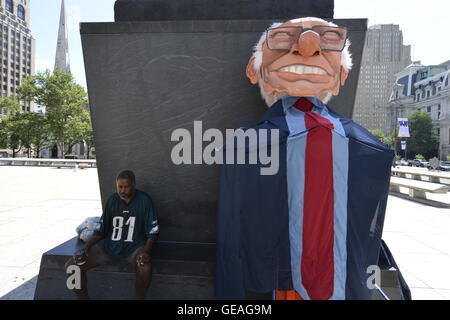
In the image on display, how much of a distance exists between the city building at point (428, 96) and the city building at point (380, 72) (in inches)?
1003

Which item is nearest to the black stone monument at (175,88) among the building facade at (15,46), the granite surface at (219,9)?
the granite surface at (219,9)

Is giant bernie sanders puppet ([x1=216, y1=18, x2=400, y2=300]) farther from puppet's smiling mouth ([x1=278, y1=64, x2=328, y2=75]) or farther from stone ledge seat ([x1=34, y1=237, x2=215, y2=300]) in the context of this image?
stone ledge seat ([x1=34, y1=237, x2=215, y2=300])

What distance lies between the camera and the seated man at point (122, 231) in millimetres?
2719

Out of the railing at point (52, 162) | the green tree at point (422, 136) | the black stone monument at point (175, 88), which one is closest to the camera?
the black stone monument at point (175, 88)

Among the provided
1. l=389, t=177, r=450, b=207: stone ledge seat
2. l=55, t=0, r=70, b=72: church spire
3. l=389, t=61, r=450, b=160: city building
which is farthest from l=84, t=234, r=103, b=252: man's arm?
l=55, t=0, r=70, b=72: church spire

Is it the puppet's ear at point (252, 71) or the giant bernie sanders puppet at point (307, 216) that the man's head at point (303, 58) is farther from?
the giant bernie sanders puppet at point (307, 216)

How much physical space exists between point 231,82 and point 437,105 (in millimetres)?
74958

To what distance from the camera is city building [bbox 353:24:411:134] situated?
106m

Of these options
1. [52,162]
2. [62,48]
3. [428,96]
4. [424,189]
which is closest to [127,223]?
[424,189]

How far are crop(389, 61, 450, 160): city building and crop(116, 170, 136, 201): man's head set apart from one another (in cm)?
5921

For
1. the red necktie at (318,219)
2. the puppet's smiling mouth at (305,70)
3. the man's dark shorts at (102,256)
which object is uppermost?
the puppet's smiling mouth at (305,70)

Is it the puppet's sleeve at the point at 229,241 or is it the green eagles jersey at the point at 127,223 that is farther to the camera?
the green eagles jersey at the point at 127,223
